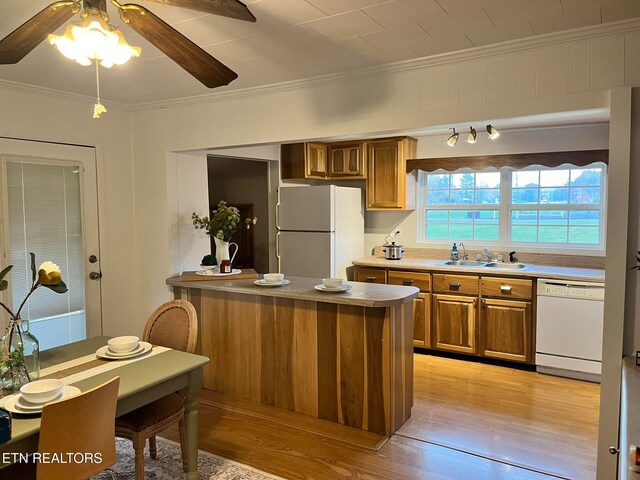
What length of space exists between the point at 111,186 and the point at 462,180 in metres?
3.54

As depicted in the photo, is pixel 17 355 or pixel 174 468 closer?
pixel 17 355

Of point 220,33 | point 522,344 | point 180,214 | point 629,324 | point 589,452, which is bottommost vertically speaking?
point 589,452

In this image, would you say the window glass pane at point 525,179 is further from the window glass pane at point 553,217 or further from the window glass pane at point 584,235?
the window glass pane at point 584,235

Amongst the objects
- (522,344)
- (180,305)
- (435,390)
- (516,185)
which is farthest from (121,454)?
(516,185)

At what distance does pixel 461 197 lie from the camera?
17.1ft

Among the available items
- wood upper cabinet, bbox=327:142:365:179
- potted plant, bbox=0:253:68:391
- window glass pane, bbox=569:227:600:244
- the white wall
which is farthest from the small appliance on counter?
potted plant, bbox=0:253:68:391

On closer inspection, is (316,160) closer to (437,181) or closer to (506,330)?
(437,181)

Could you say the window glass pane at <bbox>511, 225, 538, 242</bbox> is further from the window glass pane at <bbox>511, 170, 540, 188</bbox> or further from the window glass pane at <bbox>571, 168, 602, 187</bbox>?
the window glass pane at <bbox>571, 168, 602, 187</bbox>

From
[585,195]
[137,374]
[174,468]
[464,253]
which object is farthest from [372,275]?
[137,374]

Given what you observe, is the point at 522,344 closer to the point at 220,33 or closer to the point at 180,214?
the point at 180,214

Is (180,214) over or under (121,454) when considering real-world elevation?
over

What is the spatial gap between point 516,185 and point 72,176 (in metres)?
4.14

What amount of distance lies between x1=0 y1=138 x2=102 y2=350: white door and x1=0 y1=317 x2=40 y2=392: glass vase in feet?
5.52

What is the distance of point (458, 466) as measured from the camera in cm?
267
